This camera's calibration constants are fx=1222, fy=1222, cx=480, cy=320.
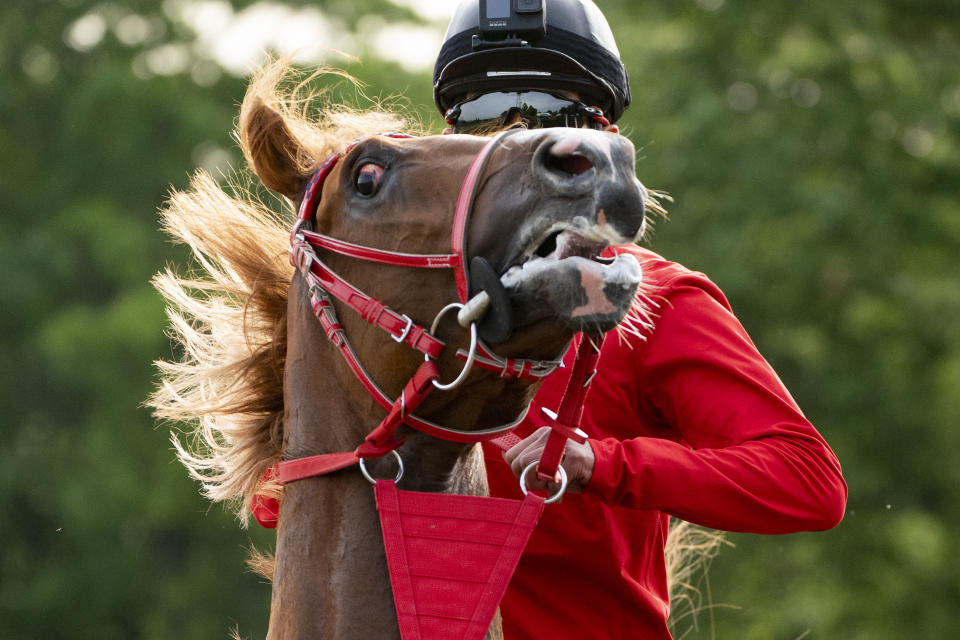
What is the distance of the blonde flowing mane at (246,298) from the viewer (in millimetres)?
3289

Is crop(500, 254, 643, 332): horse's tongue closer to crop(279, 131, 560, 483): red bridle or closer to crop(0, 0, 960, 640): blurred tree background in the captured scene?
crop(279, 131, 560, 483): red bridle

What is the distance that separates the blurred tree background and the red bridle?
10.0m

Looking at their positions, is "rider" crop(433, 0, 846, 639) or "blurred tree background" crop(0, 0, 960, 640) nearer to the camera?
"rider" crop(433, 0, 846, 639)

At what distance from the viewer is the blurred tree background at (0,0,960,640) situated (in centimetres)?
1420

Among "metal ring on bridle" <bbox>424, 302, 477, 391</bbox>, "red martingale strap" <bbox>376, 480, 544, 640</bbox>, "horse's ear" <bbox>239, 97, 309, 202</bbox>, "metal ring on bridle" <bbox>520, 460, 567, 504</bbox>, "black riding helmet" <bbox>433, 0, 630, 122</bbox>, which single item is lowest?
"red martingale strap" <bbox>376, 480, 544, 640</bbox>

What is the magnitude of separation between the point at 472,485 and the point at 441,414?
274 mm

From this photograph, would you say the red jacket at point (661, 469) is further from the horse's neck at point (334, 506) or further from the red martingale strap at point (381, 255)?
the red martingale strap at point (381, 255)

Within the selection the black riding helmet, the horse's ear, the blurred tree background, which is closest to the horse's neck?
the horse's ear

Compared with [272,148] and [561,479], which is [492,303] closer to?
[561,479]

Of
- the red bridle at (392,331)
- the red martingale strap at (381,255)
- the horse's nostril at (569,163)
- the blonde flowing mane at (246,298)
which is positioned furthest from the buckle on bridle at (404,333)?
the blonde flowing mane at (246,298)

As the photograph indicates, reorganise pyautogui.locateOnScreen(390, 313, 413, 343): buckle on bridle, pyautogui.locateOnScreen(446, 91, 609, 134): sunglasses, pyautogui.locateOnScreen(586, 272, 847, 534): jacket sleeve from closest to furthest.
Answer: pyautogui.locateOnScreen(390, 313, 413, 343): buckle on bridle
pyautogui.locateOnScreen(586, 272, 847, 534): jacket sleeve
pyautogui.locateOnScreen(446, 91, 609, 134): sunglasses

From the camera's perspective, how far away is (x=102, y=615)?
16797mm

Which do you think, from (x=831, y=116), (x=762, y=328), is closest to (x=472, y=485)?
(x=762, y=328)

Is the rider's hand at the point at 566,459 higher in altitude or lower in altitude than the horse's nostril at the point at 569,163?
lower
